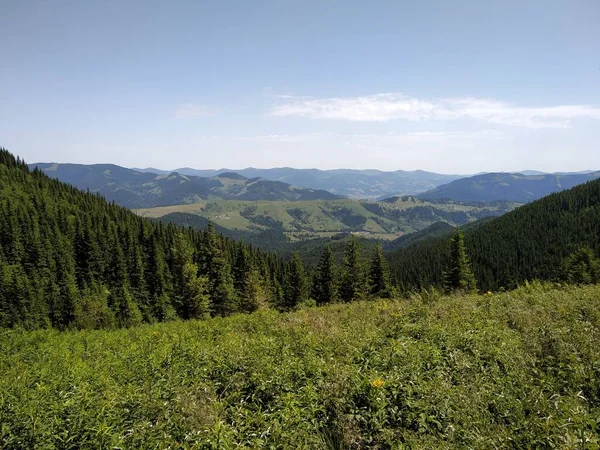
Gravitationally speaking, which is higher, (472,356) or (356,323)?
(472,356)

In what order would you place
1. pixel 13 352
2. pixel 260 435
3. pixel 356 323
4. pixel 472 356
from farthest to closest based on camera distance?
1. pixel 13 352
2. pixel 356 323
3. pixel 472 356
4. pixel 260 435

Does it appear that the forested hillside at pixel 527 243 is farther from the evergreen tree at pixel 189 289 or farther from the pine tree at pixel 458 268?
the evergreen tree at pixel 189 289

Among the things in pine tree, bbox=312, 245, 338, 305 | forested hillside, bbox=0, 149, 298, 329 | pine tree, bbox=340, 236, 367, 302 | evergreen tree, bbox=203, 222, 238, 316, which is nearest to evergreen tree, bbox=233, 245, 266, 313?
forested hillside, bbox=0, 149, 298, 329

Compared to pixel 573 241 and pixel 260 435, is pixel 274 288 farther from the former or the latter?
pixel 573 241

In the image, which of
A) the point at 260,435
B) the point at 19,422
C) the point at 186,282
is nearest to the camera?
the point at 19,422

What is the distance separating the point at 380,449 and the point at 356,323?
25.2 feet

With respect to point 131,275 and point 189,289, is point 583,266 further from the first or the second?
point 131,275

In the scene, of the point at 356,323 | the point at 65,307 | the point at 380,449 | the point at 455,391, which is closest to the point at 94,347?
the point at 356,323

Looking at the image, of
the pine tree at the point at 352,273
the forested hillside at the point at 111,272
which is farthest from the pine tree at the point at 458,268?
the forested hillside at the point at 111,272

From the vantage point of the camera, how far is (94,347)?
15102 mm

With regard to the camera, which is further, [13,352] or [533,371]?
[13,352]

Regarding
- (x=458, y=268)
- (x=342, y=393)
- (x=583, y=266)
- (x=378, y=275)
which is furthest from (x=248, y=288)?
(x=342, y=393)

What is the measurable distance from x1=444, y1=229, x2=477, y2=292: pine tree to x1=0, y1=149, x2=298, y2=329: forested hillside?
112 feet

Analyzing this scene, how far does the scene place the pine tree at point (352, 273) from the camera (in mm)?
56969
